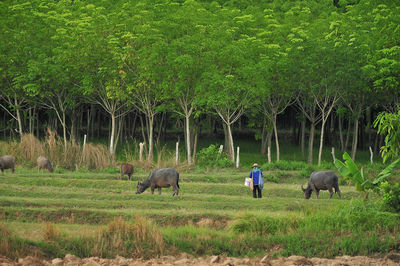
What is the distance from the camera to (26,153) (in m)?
38.3

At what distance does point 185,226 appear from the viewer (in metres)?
18.5

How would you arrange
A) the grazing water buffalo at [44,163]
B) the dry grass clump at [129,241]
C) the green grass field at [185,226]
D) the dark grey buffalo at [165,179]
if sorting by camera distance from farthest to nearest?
the grazing water buffalo at [44,163] < the dark grey buffalo at [165,179] < the green grass field at [185,226] < the dry grass clump at [129,241]

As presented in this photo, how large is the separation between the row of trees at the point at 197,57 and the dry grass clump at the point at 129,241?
22250 mm

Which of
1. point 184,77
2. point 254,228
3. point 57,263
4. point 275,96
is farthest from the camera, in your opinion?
point 275,96

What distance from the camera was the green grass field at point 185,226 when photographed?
16766 millimetres

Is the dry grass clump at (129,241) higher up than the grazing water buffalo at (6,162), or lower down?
lower down

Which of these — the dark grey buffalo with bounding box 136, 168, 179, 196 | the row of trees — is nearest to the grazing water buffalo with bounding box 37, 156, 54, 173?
the row of trees

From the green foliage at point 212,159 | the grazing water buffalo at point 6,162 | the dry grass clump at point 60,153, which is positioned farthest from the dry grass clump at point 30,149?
the green foliage at point 212,159

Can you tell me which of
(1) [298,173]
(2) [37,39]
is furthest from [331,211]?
(2) [37,39]

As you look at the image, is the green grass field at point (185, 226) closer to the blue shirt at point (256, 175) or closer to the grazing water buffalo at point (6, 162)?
the blue shirt at point (256, 175)

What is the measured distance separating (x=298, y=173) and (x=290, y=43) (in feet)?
37.6

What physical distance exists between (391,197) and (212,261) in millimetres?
6534

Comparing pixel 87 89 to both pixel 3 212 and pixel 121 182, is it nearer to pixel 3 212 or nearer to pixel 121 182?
pixel 121 182

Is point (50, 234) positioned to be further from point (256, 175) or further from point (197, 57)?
point (197, 57)
